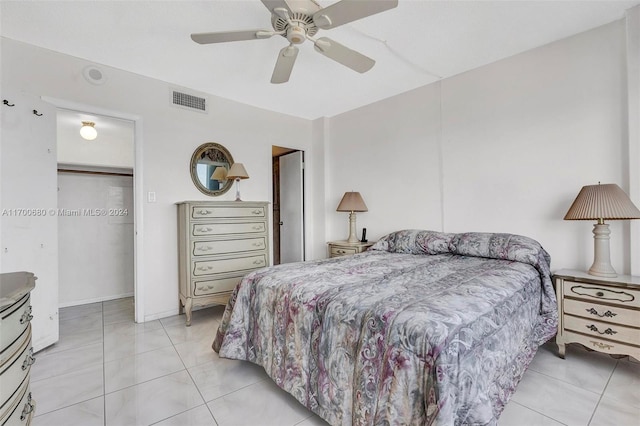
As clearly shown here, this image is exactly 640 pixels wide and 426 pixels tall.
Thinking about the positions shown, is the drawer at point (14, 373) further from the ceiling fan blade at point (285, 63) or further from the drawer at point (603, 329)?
the drawer at point (603, 329)

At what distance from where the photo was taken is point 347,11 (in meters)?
→ 1.61

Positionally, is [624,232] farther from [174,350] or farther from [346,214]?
[174,350]

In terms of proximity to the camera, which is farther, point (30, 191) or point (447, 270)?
point (30, 191)

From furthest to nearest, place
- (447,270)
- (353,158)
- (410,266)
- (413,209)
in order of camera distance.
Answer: (353,158) < (413,209) < (410,266) < (447,270)

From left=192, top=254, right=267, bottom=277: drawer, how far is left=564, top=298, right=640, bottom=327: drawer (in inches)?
107

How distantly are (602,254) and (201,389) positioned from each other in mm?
2839

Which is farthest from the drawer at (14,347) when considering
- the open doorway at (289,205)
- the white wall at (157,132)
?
the open doorway at (289,205)

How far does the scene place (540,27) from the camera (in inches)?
92.1

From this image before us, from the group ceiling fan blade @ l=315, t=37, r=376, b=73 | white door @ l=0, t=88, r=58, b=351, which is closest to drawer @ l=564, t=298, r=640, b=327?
ceiling fan blade @ l=315, t=37, r=376, b=73

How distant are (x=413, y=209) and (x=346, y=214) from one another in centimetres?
102

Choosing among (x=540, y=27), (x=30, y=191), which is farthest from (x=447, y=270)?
(x=30, y=191)

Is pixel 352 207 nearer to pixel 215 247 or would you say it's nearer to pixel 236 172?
pixel 236 172

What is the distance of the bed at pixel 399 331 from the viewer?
1.08 m

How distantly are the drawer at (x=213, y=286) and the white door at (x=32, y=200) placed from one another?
3.66 ft
